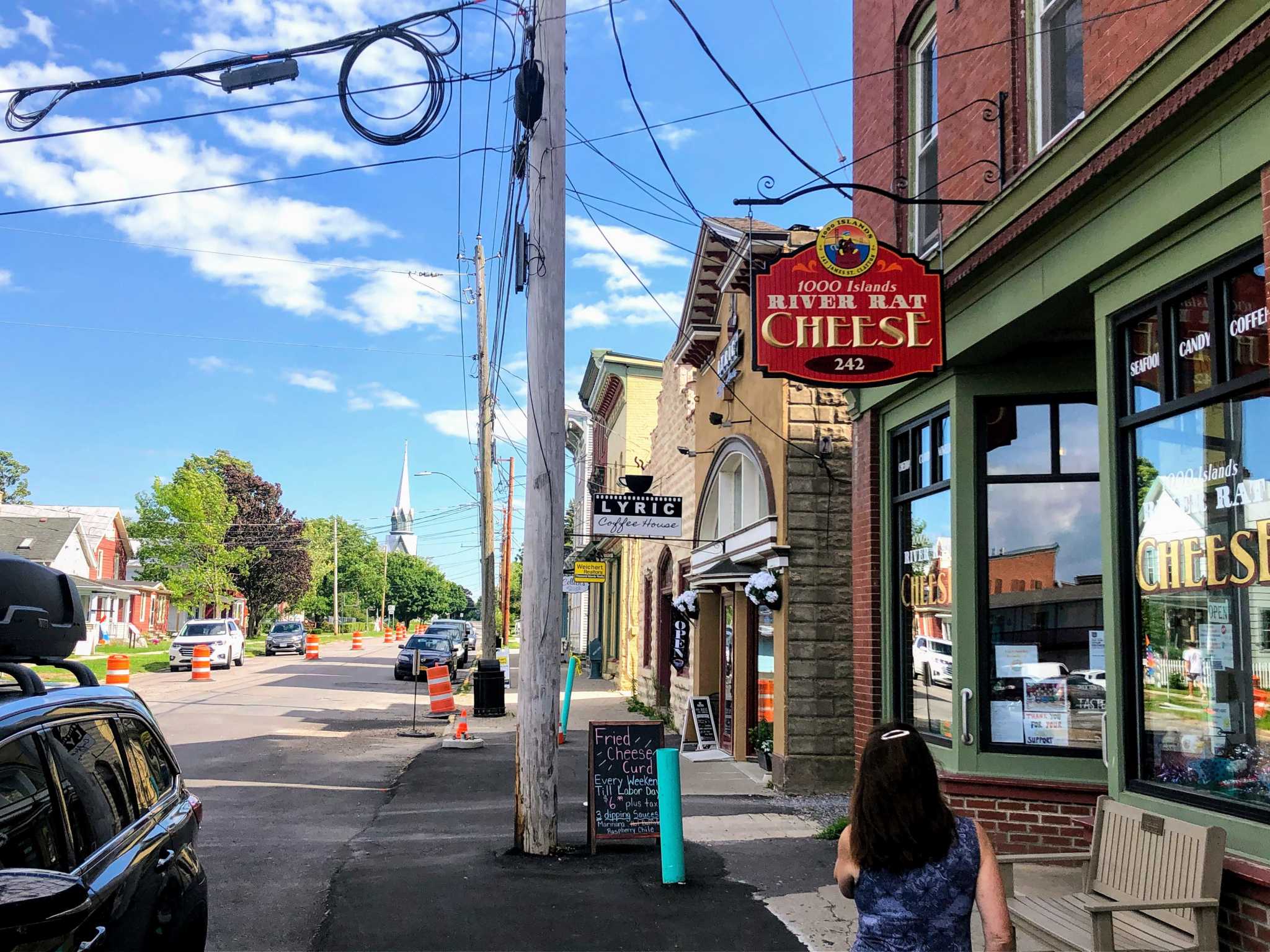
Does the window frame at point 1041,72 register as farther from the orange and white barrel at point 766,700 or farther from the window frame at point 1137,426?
the orange and white barrel at point 766,700

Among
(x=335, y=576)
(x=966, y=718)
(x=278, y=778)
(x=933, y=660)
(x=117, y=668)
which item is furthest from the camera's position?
(x=335, y=576)

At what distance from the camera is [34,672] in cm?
389

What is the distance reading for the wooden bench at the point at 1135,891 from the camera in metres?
4.99

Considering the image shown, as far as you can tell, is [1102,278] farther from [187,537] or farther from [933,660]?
[187,537]

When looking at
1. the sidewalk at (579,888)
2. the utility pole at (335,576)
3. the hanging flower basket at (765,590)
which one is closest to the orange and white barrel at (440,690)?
the sidewalk at (579,888)

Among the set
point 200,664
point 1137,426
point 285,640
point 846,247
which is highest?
point 846,247

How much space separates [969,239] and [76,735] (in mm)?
6815

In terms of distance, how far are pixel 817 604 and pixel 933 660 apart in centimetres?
339

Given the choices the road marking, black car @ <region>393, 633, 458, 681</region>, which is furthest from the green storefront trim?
black car @ <region>393, 633, 458, 681</region>

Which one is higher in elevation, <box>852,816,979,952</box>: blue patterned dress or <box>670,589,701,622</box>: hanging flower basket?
<box>670,589,701,622</box>: hanging flower basket

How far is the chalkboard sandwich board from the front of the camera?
854cm

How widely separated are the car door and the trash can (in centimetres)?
1683

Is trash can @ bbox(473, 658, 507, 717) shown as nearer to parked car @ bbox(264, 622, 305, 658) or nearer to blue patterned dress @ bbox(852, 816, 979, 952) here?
blue patterned dress @ bbox(852, 816, 979, 952)

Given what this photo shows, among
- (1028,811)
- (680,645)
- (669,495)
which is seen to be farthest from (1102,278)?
(669,495)
